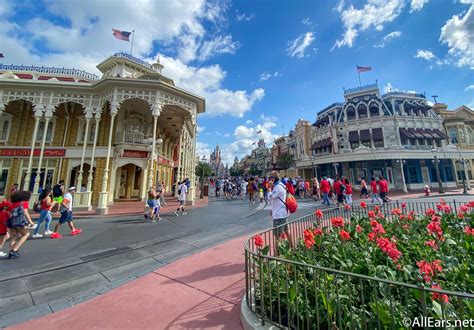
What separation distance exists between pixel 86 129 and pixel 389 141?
32304 mm

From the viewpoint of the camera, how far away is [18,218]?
4.98 m

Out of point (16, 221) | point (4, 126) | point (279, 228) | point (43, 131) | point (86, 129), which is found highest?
point (4, 126)

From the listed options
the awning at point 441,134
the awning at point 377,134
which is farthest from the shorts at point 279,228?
the awning at point 441,134

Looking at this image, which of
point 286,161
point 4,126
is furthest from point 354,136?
point 4,126

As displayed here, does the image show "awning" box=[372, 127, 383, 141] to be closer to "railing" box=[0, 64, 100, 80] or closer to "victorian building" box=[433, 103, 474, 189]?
"victorian building" box=[433, 103, 474, 189]

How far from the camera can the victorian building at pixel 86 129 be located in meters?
13.6

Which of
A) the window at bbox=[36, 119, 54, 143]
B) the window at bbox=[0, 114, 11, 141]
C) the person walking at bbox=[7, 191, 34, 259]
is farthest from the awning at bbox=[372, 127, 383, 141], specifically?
the window at bbox=[0, 114, 11, 141]

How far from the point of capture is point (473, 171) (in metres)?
30.3

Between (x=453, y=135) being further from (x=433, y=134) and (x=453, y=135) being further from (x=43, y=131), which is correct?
(x=43, y=131)

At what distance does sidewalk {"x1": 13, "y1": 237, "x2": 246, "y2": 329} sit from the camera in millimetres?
2666

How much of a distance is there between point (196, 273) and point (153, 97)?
12.7 m

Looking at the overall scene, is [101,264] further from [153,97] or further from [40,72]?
[40,72]

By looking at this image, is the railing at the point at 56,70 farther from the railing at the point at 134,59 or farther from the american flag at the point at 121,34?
the american flag at the point at 121,34

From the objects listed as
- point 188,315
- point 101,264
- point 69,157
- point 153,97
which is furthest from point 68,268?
point 69,157
